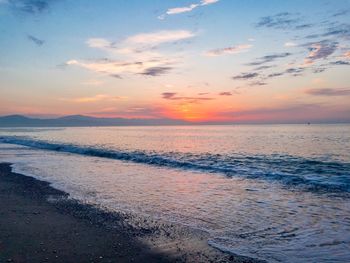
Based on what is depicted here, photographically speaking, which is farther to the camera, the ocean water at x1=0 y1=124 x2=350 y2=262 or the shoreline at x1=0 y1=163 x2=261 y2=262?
the ocean water at x1=0 y1=124 x2=350 y2=262

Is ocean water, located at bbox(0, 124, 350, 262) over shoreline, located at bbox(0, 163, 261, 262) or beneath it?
beneath

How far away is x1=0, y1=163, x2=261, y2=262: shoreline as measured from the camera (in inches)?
295

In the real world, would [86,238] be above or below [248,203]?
above

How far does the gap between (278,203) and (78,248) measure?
8.39 m

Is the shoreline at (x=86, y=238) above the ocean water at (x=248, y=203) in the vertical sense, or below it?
above

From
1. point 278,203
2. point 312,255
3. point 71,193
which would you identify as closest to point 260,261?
point 312,255

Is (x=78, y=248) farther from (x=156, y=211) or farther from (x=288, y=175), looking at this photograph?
(x=288, y=175)

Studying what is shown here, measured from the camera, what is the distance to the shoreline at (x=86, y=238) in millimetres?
7504

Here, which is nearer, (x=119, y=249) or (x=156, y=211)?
(x=119, y=249)

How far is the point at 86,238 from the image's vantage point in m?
8.74

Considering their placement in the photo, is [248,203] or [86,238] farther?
[248,203]

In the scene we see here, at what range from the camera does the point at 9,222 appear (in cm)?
1008

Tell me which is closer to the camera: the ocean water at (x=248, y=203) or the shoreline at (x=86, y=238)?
the shoreline at (x=86, y=238)

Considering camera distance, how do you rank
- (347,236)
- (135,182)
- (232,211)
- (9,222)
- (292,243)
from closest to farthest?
(292,243) < (347,236) < (9,222) < (232,211) < (135,182)
